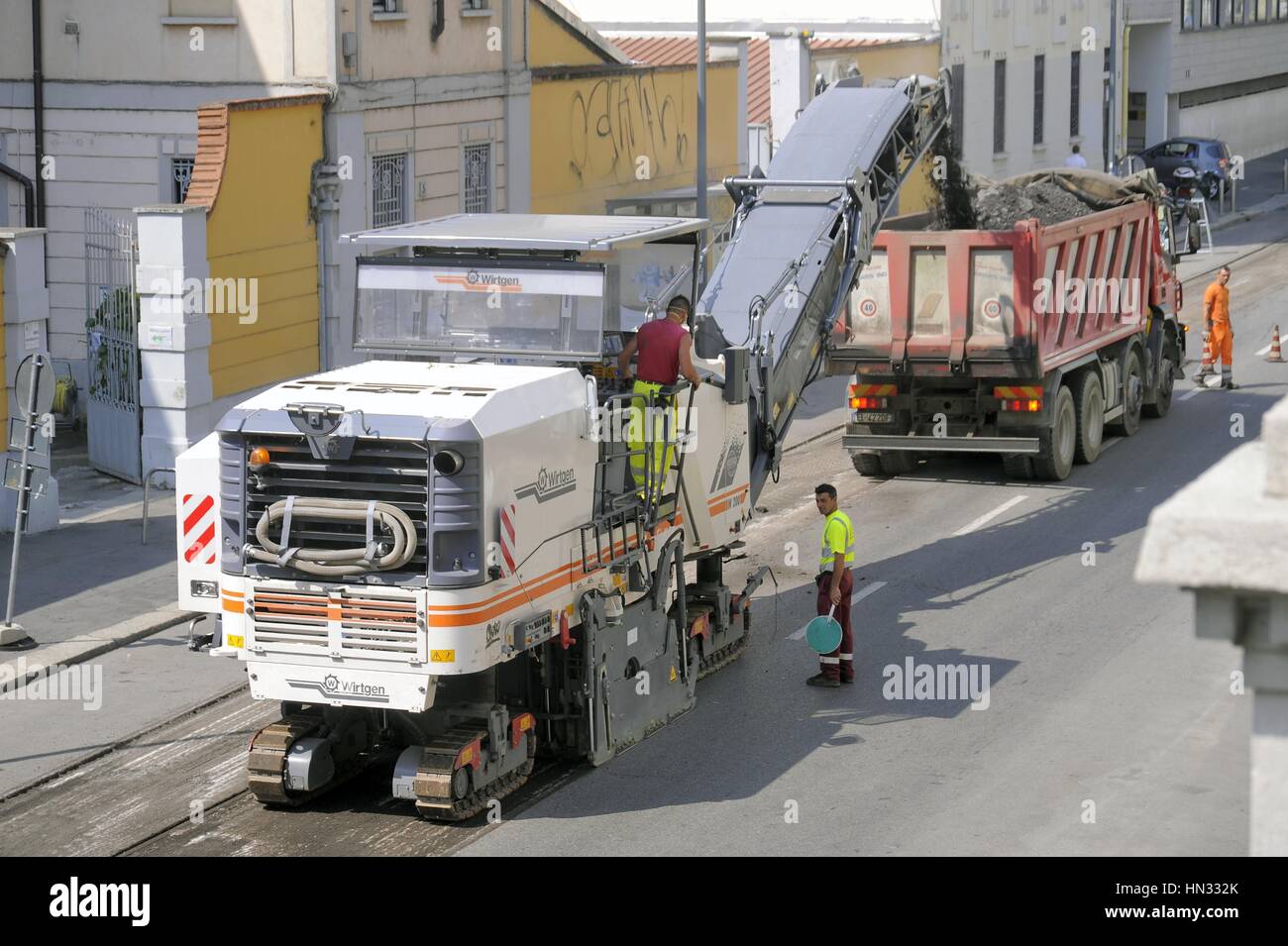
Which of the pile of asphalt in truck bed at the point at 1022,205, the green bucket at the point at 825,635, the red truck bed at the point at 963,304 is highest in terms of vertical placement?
Answer: the pile of asphalt in truck bed at the point at 1022,205

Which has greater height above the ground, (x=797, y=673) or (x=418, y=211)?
(x=418, y=211)

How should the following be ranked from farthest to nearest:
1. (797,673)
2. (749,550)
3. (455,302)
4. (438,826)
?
(749,550)
(797,673)
(455,302)
(438,826)

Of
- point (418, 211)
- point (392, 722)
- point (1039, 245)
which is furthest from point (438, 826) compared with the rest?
point (418, 211)

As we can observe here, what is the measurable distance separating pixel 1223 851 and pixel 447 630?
14.9ft

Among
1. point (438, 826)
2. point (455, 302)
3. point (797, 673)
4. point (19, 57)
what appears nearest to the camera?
point (438, 826)

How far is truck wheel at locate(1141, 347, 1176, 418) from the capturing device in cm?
2380

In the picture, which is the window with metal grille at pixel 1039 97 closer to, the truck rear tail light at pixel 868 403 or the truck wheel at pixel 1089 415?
the truck wheel at pixel 1089 415

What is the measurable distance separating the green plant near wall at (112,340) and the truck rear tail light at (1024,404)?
9.23m

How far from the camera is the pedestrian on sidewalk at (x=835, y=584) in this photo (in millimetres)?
14016

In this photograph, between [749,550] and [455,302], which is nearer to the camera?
[455,302]

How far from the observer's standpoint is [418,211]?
25.5 metres

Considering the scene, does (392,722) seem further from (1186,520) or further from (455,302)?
(1186,520)

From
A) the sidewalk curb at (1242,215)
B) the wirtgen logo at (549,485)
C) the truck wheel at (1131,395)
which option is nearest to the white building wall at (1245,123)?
the sidewalk curb at (1242,215)

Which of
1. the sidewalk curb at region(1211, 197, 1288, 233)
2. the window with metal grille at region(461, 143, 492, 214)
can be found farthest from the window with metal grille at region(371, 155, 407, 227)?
the sidewalk curb at region(1211, 197, 1288, 233)
